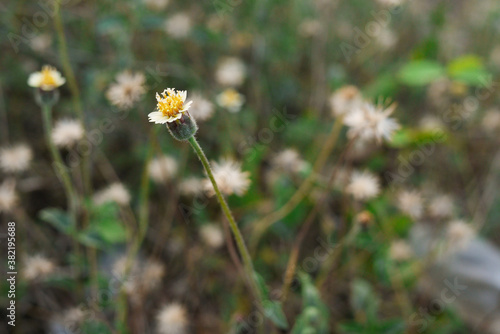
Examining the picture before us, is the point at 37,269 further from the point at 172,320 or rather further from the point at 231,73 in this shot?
the point at 231,73

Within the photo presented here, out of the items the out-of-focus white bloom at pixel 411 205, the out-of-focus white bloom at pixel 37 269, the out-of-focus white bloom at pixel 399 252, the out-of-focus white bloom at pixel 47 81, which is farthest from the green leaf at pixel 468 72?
the out-of-focus white bloom at pixel 37 269

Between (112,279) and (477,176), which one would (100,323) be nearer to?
(112,279)

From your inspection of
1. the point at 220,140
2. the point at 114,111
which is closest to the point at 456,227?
the point at 220,140

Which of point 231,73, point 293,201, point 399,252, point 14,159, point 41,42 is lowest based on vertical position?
point 399,252

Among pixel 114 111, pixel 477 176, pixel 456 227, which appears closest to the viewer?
pixel 456 227

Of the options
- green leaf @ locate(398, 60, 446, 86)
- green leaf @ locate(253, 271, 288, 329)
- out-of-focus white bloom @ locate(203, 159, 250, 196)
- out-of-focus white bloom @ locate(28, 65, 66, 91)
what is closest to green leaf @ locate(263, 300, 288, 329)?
green leaf @ locate(253, 271, 288, 329)

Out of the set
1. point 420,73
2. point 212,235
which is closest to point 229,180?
point 212,235
